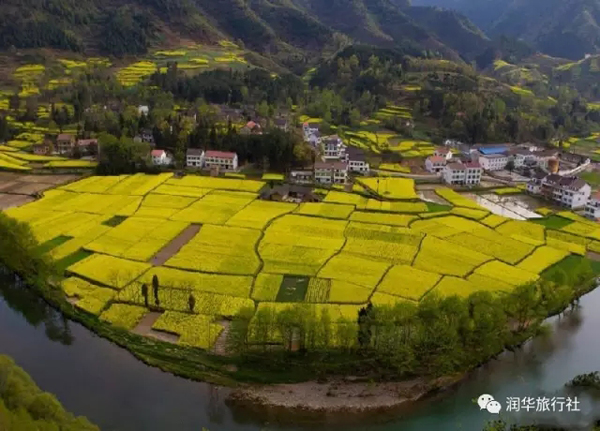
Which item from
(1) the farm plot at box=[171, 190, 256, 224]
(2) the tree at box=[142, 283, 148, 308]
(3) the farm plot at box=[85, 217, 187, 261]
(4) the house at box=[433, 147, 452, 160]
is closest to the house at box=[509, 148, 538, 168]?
(4) the house at box=[433, 147, 452, 160]

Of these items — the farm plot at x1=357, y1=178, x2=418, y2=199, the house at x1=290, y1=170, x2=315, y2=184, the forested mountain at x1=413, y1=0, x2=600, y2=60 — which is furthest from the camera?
the forested mountain at x1=413, y1=0, x2=600, y2=60

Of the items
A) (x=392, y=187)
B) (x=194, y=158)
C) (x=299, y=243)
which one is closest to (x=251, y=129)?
(x=194, y=158)

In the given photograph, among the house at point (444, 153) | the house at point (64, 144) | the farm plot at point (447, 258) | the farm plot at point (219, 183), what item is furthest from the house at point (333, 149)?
the house at point (64, 144)

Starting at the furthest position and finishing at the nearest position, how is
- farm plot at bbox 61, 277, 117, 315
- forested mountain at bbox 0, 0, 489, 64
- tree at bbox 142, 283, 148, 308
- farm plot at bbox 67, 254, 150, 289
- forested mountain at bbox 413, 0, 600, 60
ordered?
forested mountain at bbox 413, 0, 600, 60, forested mountain at bbox 0, 0, 489, 64, farm plot at bbox 67, 254, 150, 289, farm plot at bbox 61, 277, 117, 315, tree at bbox 142, 283, 148, 308

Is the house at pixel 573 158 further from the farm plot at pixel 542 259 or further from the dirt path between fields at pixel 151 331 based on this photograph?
the dirt path between fields at pixel 151 331

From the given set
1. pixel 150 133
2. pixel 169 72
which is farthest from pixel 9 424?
pixel 169 72

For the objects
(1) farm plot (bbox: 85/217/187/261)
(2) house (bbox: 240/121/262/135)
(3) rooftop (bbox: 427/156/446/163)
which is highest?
(2) house (bbox: 240/121/262/135)

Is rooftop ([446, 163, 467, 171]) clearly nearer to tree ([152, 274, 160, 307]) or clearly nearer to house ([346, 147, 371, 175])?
house ([346, 147, 371, 175])
